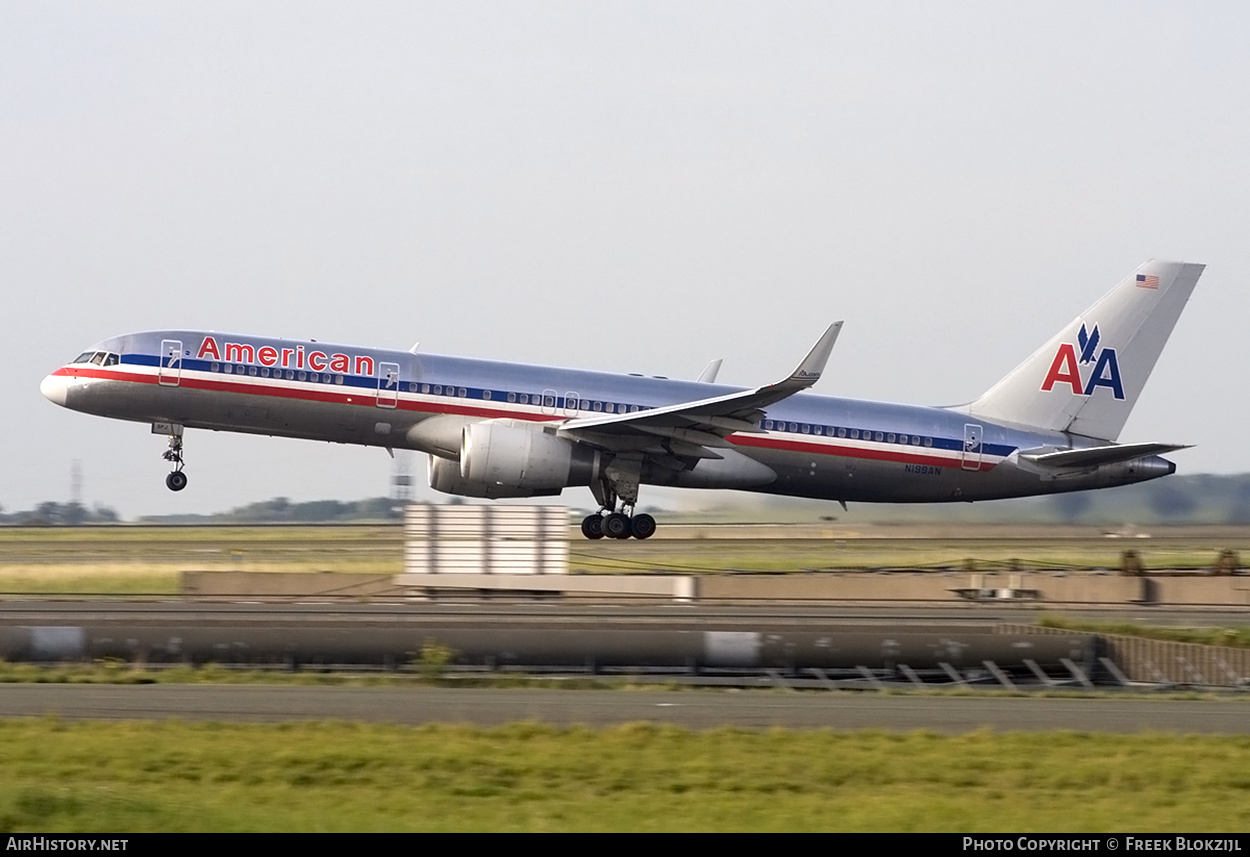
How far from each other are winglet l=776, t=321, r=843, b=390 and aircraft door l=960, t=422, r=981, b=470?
20.8 ft

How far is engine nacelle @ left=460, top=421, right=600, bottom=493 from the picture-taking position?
30078mm

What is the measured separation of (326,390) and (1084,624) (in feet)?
53.2

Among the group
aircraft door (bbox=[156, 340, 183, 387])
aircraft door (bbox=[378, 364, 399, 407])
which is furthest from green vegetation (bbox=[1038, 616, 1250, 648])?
aircraft door (bbox=[156, 340, 183, 387])

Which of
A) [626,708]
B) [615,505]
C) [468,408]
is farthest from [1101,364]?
[626,708]

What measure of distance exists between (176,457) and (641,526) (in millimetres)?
10348

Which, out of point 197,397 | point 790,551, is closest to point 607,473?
point 197,397

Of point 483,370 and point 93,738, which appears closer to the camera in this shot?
point 93,738

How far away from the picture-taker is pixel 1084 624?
21750 millimetres

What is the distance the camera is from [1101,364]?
1399 inches

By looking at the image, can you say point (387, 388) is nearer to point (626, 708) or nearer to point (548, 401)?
point (548, 401)

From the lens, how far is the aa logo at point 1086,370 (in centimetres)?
3525

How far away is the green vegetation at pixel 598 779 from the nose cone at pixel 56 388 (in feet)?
64.2
